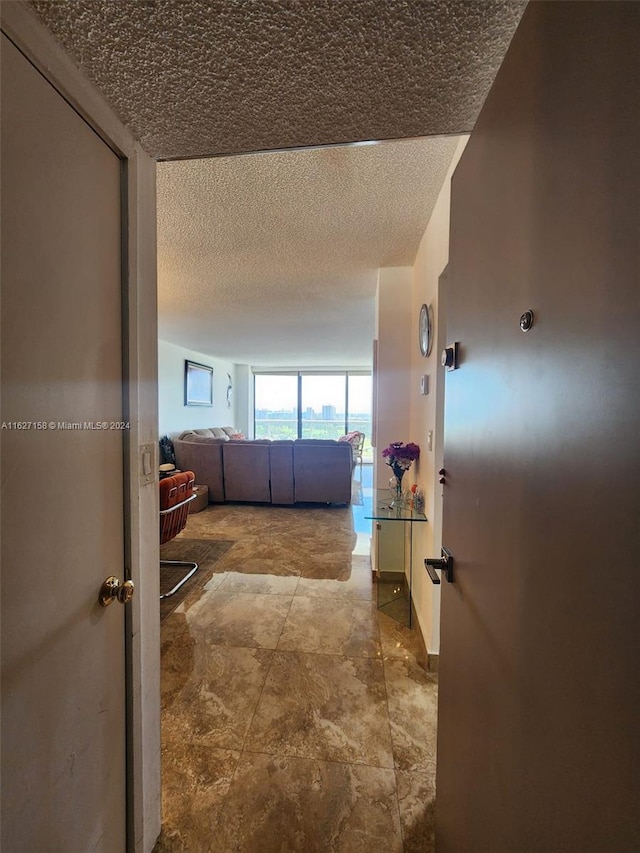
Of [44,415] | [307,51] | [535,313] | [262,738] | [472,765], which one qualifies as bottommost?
[262,738]

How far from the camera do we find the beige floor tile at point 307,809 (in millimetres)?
1110

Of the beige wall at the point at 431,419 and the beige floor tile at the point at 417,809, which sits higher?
the beige wall at the point at 431,419

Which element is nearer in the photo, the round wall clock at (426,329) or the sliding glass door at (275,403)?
the round wall clock at (426,329)

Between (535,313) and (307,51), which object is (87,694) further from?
(307,51)

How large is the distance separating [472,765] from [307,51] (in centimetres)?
153

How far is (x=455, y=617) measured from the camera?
0.92 meters

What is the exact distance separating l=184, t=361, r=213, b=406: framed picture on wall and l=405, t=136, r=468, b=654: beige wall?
5.14 metres

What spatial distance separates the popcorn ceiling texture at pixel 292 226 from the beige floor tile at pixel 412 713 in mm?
2294

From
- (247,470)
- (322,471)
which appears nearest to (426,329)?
(322,471)

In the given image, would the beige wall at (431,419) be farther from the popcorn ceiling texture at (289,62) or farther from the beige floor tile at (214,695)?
the beige floor tile at (214,695)

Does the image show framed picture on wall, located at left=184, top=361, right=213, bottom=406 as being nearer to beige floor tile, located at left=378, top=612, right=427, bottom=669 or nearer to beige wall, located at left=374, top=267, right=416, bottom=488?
beige wall, located at left=374, top=267, right=416, bottom=488

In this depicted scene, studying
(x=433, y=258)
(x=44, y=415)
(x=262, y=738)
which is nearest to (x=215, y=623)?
(x=262, y=738)

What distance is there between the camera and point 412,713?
61.9 inches

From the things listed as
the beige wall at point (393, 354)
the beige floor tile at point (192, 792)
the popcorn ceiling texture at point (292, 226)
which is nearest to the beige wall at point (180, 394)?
the popcorn ceiling texture at point (292, 226)
